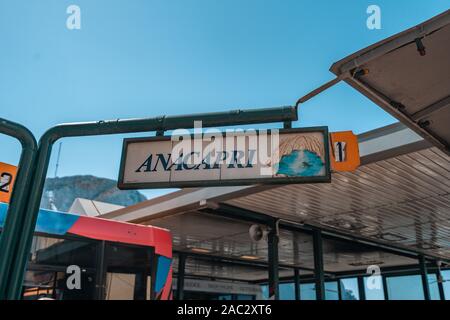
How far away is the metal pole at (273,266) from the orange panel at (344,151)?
247 inches

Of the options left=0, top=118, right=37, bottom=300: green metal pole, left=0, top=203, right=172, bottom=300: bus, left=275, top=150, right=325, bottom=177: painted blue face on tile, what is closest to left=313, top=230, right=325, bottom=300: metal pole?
left=0, top=203, right=172, bottom=300: bus

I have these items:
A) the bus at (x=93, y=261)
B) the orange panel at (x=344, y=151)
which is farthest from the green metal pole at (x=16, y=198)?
A: the bus at (x=93, y=261)

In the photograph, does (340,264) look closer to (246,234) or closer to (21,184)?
(246,234)

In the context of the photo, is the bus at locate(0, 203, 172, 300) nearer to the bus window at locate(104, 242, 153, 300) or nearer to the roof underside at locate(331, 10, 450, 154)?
the bus window at locate(104, 242, 153, 300)

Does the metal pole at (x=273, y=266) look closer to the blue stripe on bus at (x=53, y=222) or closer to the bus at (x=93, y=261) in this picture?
the bus at (x=93, y=261)

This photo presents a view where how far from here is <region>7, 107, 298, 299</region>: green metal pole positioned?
2.99m

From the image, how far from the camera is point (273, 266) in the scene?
10875mm

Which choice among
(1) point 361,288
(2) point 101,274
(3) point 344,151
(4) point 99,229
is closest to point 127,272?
(2) point 101,274

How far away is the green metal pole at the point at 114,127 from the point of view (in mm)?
2994

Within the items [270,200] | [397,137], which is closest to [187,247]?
[270,200]

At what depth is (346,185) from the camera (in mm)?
8719

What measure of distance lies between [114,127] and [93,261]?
4.27 meters
